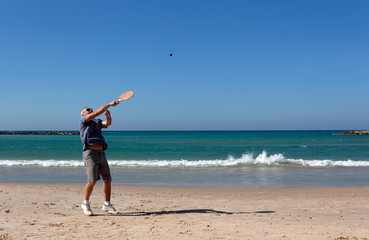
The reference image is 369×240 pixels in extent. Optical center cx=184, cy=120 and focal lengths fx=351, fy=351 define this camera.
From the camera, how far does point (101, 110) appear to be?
5379 millimetres

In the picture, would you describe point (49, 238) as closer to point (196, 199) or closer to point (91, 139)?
point (91, 139)

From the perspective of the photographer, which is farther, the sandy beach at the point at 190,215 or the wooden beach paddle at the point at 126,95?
the wooden beach paddle at the point at 126,95

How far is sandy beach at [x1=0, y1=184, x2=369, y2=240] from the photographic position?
15.4 feet

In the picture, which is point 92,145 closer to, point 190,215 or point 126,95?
point 126,95

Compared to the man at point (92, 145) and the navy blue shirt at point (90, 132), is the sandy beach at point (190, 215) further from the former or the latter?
the navy blue shirt at point (90, 132)

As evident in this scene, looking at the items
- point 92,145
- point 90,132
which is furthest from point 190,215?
point 90,132

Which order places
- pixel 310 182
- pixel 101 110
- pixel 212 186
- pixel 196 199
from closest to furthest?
pixel 101 110, pixel 196 199, pixel 212 186, pixel 310 182

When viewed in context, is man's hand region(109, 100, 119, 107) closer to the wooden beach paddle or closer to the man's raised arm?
the man's raised arm

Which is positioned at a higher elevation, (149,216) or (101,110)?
(101,110)

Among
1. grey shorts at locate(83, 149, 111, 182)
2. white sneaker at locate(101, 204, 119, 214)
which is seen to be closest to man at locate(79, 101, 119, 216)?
grey shorts at locate(83, 149, 111, 182)

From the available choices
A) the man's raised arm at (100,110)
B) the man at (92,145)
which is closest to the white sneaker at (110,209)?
the man at (92,145)

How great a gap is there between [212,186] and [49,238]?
661 cm

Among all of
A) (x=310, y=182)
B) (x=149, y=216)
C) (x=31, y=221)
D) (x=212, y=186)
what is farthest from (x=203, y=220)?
(x=310, y=182)

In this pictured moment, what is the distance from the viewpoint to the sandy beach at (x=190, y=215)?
185 inches
